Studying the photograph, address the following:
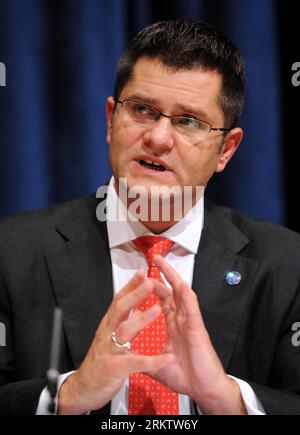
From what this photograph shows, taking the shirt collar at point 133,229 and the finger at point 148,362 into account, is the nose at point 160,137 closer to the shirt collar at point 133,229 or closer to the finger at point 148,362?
the shirt collar at point 133,229

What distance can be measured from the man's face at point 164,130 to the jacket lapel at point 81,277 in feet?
0.52

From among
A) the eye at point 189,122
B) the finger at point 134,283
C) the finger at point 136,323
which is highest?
the eye at point 189,122

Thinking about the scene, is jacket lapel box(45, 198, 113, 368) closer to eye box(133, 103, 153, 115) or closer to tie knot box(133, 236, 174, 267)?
tie knot box(133, 236, 174, 267)

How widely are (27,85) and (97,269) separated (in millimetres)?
705

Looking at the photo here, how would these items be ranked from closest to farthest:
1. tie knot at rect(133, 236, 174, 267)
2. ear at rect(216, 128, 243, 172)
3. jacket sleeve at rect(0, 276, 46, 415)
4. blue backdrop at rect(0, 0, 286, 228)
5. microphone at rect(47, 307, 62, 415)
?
microphone at rect(47, 307, 62, 415)
jacket sleeve at rect(0, 276, 46, 415)
tie knot at rect(133, 236, 174, 267)
ear at rect(216, 128, 243, 172)
blue backdrop at rect(0, 0, 286, 228)

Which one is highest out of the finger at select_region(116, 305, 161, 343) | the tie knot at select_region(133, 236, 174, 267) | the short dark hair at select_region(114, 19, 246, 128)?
the short dark hair at select_region(114, 19, 246, 128)

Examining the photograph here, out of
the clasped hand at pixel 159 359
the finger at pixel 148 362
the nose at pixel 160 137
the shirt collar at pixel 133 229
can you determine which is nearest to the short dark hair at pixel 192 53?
the nose at pixel 160 137

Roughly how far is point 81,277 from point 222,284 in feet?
1.04

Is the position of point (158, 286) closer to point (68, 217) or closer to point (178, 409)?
point (178, 409)

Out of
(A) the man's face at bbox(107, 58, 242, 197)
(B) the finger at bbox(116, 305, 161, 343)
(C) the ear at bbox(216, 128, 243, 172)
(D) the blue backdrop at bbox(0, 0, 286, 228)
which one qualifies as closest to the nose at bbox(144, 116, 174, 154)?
(A) the man's face at bbox(107, 58, 242, 197)

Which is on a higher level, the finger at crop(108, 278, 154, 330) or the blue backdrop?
the blue backdrop

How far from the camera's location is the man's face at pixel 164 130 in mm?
1382

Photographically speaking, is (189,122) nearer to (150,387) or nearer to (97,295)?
(97,295)

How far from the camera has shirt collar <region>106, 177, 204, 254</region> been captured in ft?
4.96
